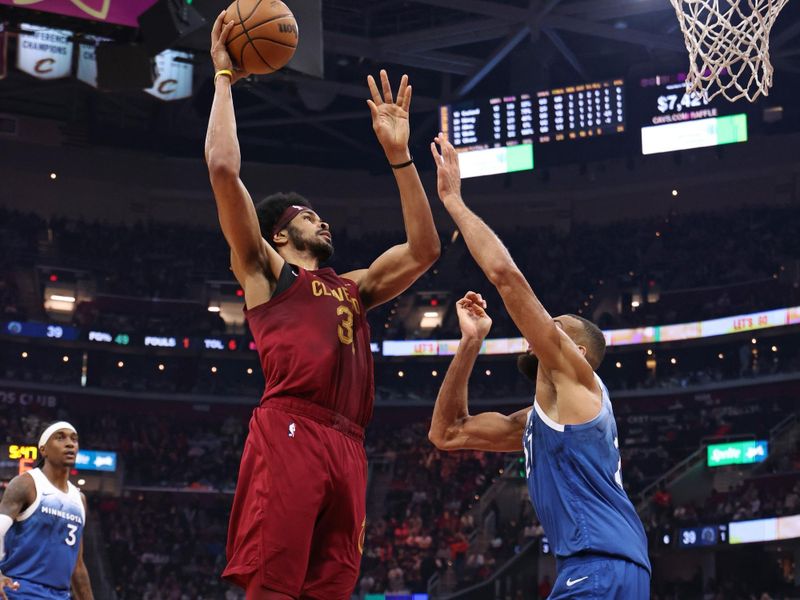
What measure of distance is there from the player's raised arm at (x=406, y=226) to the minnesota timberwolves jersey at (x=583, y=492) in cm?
80

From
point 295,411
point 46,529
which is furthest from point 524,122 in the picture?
point 295,411

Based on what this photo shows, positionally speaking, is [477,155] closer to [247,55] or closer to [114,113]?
[114,113]

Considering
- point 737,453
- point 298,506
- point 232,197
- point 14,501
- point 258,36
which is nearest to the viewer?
point 298,506

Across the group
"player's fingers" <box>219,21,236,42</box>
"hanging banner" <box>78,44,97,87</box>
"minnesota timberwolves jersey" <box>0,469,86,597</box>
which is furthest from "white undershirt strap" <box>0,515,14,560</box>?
"hanging banner" <box>78,44,97,87</box>

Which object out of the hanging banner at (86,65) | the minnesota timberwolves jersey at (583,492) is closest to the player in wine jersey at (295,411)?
the minnesota timberwolves jersey at (583,492)

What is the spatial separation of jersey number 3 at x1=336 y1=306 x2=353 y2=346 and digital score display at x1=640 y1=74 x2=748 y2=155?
65.6 feet

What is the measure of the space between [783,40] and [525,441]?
24109mm

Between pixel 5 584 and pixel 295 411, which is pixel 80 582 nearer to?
pixel 5 584

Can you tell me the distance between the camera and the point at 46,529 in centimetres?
771

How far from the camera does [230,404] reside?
107 ft

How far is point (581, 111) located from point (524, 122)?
4.02 feet

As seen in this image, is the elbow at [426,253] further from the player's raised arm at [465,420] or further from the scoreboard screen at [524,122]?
the scoreboard screen at [524,122]

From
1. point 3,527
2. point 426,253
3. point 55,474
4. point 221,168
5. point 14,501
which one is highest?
point 221,168

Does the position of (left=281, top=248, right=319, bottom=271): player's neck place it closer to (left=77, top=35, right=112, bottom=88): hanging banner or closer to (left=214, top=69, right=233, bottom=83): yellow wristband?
(left=214, top=69, right=233, bottom=83): yellow wristband
